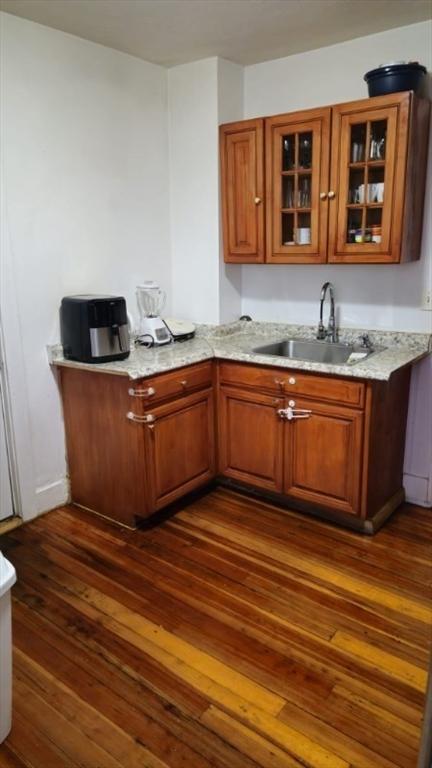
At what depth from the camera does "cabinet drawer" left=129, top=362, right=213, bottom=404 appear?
2582 mm

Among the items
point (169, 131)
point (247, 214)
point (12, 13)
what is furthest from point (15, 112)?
point (247, 214)

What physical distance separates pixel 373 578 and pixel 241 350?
1307 mm

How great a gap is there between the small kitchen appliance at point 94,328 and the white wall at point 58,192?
0.16 m

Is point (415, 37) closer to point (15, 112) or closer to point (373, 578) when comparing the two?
point (15, 112)

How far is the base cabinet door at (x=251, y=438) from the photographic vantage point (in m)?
2.90

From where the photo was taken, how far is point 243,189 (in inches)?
120

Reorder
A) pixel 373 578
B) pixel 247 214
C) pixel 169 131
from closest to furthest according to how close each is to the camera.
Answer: pixel 373 578 → pixel 247 214 → pixel 169 131

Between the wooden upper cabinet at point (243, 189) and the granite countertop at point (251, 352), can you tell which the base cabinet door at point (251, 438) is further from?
the wooden upper cabinet at point (243, 189)

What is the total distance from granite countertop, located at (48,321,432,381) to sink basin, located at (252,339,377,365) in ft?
0.19

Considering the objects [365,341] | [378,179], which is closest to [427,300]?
[365,341]

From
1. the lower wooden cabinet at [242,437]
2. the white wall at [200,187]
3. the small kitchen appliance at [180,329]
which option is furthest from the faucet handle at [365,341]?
the small kitchen appliance at [180,329]

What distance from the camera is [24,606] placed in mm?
2225

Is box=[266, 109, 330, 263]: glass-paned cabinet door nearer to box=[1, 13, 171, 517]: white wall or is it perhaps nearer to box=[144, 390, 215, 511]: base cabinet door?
box=[1, 13, 171, 517]: white wall

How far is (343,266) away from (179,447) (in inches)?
52.9
